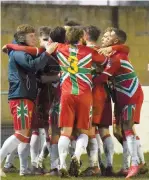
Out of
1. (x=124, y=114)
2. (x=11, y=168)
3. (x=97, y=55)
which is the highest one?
(x=97, y=55)

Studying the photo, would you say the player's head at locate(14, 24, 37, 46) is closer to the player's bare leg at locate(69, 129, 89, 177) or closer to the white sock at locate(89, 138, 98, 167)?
the player's bare leg at locate(69, 129, 89, 177)

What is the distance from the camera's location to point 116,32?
11.1 metres

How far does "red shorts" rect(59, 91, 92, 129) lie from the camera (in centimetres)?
1027

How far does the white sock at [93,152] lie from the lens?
10750mm

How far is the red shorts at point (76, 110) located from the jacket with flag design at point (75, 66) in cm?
8

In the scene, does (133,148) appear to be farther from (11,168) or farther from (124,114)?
(11,168)

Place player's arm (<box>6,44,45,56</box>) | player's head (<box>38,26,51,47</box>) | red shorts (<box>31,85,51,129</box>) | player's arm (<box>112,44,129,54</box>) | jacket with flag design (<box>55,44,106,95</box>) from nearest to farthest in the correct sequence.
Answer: jacket with flag design (<box>55,44,106,95</box>) < player's arm (<box>6,44,45,56</box>) < player's arm (<box>112,44,129,54</box>) < red shorts (<box>31,85,51,129</box>) < player's head (<box>38,26,51,47</box>)

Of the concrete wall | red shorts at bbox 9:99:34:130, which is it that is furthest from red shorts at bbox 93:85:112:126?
the concrete wall

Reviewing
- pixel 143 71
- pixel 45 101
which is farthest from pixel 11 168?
pixel 143 71

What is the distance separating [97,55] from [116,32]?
0.72m

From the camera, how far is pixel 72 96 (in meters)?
10.3

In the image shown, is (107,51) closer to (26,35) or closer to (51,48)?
(51,48)

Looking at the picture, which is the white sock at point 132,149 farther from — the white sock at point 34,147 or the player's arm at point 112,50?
the white sock at point 34,147

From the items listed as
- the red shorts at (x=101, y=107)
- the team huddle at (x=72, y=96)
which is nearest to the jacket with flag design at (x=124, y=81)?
the team huddle at (x=72, y=96)
